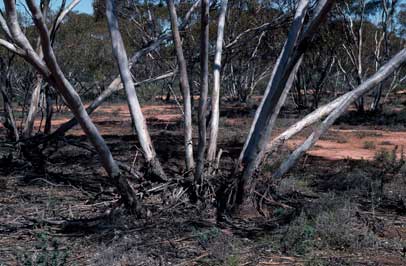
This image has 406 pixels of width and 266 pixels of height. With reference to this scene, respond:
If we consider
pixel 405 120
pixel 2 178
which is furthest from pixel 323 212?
pixel 405 120

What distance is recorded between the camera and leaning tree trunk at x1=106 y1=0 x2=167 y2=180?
7.01 m

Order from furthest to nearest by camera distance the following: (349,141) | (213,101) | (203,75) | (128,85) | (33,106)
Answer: (349,141)
(33,106)
(213,101)
(128,85)
(203,75)

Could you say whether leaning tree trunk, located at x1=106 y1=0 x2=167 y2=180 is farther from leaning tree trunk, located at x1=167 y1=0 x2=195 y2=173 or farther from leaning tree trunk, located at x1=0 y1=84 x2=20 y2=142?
leaning tree trunk, located at x1=0 y1=84 x2=20 y2=142

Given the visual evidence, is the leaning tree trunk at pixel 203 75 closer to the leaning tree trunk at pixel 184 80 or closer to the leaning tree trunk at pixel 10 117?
the leaning tree trunk at pixel 184 80

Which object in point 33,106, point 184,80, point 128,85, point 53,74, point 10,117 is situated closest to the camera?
point 53,74

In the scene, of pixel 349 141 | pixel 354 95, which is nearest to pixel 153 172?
pixel 354 95

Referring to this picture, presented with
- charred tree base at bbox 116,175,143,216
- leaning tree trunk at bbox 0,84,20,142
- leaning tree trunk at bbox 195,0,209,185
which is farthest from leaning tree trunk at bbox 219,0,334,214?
leaning tree trunk at bbox 0,84,20,142

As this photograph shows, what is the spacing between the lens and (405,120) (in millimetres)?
22531

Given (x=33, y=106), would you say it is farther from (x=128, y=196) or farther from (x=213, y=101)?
(x=128, y=196)

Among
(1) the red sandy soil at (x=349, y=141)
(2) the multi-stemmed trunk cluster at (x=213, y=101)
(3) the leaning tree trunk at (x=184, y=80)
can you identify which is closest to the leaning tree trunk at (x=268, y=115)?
(2) the multi-stemmed trunk cluster at (x=213, y=101)

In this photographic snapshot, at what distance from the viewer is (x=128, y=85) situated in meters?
7.23

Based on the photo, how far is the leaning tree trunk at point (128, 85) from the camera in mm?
7008

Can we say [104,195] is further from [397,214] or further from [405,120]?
[405,120]

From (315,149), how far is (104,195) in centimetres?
805
